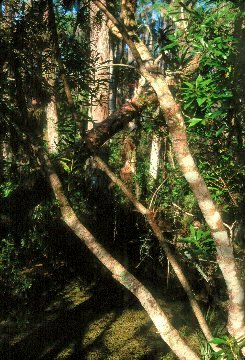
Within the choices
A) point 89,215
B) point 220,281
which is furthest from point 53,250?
point 220,281

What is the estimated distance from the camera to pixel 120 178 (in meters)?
7.29

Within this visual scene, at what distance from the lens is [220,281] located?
715 cm

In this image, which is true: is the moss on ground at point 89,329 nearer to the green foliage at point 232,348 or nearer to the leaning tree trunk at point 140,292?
the leaning tree trunk at point 140,292

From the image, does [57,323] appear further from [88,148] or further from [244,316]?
[244,316]

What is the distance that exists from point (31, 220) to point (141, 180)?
9.25ft

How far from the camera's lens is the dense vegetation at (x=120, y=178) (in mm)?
4008

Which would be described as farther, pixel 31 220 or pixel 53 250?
pixel 53 250

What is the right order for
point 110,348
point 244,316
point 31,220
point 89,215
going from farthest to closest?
point 89,215 → point 31,220 → point 110,348 → point 244,316

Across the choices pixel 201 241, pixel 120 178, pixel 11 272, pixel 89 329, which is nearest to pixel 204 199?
pixel 201 241

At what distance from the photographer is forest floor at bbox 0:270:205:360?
698 centimetres

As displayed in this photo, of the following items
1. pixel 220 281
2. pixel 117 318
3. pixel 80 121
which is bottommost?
pixel 117 318

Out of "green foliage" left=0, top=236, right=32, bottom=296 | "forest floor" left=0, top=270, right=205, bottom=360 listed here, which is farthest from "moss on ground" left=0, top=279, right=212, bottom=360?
"green foliage" left=0, top=236, right=32, bottom=296

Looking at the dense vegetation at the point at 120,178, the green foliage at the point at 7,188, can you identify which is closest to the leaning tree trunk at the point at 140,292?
the dense vegetation at the point at 120,178

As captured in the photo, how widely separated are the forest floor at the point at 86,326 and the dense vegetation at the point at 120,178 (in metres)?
0.04
